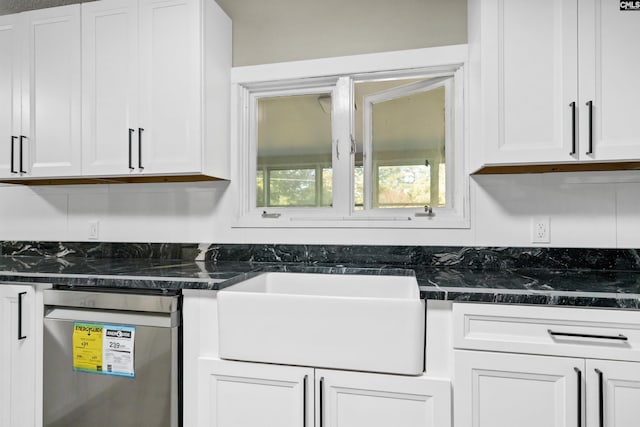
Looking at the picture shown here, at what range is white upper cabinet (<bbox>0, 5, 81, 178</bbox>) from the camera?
6.22ft

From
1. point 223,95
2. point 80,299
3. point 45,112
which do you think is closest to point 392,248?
point 223,95

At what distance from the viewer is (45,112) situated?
1.93 metres

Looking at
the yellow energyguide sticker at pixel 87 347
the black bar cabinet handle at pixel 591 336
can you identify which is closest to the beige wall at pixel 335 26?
the black bar cabinet handle at pixel 591 336

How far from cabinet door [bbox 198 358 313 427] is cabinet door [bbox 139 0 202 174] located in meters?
0.91

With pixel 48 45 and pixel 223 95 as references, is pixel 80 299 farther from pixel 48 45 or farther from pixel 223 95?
pixel 48 45

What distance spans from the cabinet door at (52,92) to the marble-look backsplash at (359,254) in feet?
1.75

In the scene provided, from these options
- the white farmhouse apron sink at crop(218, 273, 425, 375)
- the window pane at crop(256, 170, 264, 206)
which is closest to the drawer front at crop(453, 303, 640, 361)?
the white farmhouse apron sink at crop(218, 273, 425, 375)

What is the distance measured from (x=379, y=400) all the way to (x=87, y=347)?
1.11m

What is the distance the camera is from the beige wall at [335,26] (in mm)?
1850

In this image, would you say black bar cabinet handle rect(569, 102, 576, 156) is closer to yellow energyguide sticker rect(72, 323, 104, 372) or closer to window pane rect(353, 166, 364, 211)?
window pane rect(353, 166, 364, 211)

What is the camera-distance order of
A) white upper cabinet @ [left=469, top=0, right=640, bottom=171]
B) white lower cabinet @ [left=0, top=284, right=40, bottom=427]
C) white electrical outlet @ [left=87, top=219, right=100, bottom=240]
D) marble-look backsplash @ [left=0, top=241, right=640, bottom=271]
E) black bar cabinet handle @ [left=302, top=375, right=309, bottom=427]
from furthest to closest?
white electrical outlet @ [left=87, top=219, right=100, bottom=240] → marble-look backsplash @ [left=0, top=241, right=640, bottom=271] → white lower cabinet @ [left=0, top=284, right=40, bottom=427] → white upper cabinet @ [left=469, top=0, right=640, bottom=171] → black bar cabinet handle @ [left=302, top=375, right=309, bottom=427]

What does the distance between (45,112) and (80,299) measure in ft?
3.45

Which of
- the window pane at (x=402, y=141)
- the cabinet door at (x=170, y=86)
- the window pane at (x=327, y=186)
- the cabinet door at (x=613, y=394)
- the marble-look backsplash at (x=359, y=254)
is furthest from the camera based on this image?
the window pane at (x=327, y=186)

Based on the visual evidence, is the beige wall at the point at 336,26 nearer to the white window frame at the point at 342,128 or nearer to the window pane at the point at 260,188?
the white window frame at the point at 342,128
